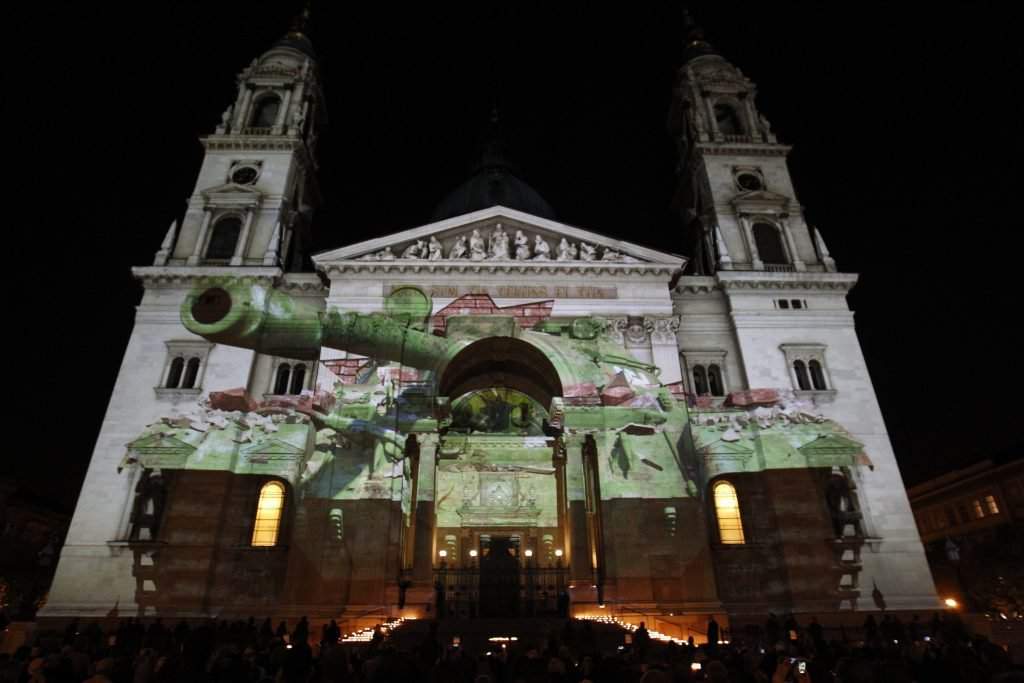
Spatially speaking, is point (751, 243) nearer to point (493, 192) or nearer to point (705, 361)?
point (705, 361)

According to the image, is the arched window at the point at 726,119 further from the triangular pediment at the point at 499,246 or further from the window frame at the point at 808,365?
the window frame at the point at 808,365

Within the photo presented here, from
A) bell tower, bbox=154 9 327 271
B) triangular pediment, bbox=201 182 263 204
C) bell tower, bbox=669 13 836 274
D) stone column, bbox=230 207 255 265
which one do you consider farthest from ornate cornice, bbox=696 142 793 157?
stone column, bbox=230 207 255 265

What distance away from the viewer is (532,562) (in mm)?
28234

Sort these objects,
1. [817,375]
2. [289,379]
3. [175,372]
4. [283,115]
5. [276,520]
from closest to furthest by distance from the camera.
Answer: [276,520] → [175,372] → [289,379] → [817,375] → [283,115]

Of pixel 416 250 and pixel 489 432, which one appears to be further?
pixel 489 432

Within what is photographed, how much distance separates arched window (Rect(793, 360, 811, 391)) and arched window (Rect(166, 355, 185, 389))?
26.1 m

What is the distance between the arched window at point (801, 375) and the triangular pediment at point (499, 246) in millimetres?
6598

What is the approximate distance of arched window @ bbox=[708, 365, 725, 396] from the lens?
2672cm

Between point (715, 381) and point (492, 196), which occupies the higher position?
point (492, 196)

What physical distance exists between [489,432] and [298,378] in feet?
32.1

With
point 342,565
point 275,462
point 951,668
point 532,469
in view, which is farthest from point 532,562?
point 951,668

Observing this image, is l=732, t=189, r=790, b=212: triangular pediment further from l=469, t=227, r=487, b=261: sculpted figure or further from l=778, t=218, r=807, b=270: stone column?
l=469, t=227, r=487, b=261: sculpted figure

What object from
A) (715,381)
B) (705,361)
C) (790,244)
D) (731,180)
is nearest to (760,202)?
(731,180)

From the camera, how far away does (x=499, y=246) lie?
89.7 ft
